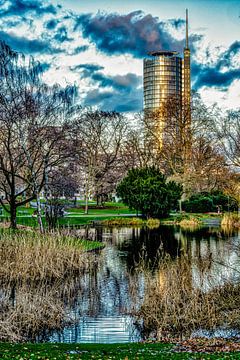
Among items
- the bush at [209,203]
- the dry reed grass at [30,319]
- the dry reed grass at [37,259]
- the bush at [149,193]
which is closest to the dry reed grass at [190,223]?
the bush at [149,193]

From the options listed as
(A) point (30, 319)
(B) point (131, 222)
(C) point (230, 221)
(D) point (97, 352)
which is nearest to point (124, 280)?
(A) point (30, 319)

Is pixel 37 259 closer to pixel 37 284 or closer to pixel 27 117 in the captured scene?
pixel 37 284

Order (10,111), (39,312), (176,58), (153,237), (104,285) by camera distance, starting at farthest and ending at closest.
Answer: (176,58)
(153,237)
(10,111)
(104,285)
(39,312)

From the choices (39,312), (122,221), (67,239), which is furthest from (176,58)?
(39,312)

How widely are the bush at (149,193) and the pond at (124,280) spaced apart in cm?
966

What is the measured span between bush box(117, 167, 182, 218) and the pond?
380 inches

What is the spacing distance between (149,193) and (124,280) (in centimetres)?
2330

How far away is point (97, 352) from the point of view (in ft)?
31.3

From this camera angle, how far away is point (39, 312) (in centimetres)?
1234

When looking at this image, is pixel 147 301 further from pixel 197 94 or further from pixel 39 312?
pixel 197 94

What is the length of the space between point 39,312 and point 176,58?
122 m

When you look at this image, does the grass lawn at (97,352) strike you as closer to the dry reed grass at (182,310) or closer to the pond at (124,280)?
the pond at (124,280)

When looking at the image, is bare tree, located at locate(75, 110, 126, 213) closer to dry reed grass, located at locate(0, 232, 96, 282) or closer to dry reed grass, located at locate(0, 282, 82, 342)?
dry reed grass, located at locate(0, 232, 96, 282)

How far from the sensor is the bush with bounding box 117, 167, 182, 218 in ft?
A: 135
